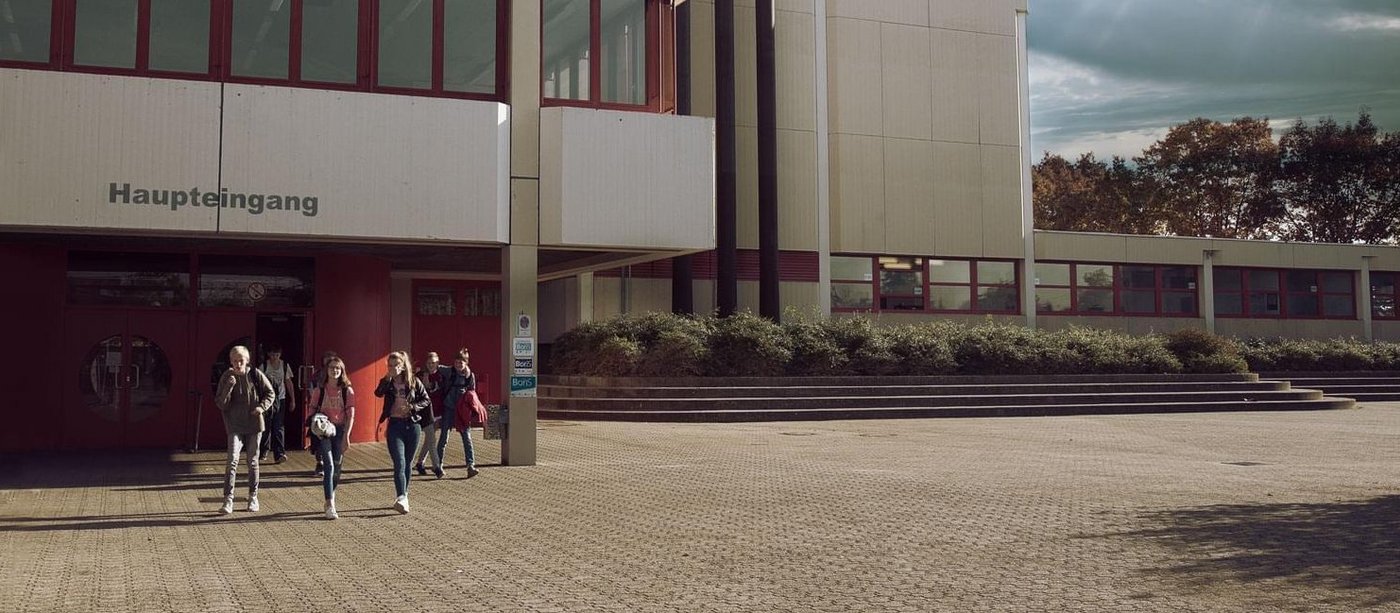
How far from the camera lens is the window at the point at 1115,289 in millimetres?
38375

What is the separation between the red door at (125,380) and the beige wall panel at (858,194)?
21.9 m

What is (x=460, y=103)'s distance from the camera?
560 inches

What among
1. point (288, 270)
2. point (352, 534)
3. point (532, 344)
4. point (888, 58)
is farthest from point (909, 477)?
point (888, 58)

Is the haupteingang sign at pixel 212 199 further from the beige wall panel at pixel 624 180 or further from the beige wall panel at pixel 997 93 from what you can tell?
the beige wall panel at pixel 997 93

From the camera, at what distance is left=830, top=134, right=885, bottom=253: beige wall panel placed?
3522 cm

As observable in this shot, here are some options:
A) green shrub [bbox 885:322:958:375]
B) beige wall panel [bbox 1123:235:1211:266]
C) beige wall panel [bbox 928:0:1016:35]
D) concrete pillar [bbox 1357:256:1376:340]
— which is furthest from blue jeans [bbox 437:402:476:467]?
concrete pillar [bbox 1357:256:1376:340]

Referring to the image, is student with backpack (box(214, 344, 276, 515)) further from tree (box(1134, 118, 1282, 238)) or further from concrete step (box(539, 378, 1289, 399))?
tree (box(1134, 118, 1282, 238))

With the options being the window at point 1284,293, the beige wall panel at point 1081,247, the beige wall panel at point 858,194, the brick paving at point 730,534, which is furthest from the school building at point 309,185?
the window at point 1284,293

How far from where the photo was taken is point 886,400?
24344mm

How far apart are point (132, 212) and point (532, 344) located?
4939mm

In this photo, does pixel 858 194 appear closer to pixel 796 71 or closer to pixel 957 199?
pixel 957 199

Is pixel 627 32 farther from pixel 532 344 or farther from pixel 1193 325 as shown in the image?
pixel 1193 325

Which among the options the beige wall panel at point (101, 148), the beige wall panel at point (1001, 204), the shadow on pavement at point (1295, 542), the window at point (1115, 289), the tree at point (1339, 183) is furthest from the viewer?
the tree at point (1339, 183)

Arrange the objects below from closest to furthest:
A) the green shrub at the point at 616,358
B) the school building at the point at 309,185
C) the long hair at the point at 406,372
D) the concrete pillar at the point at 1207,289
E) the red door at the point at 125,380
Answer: the long hair at the point at 406,372
the school building at the point at 309,185
the red door at the point at 125,380
the green shrub at the point at 616,358
the concrete pillar at the point at 1207,289
